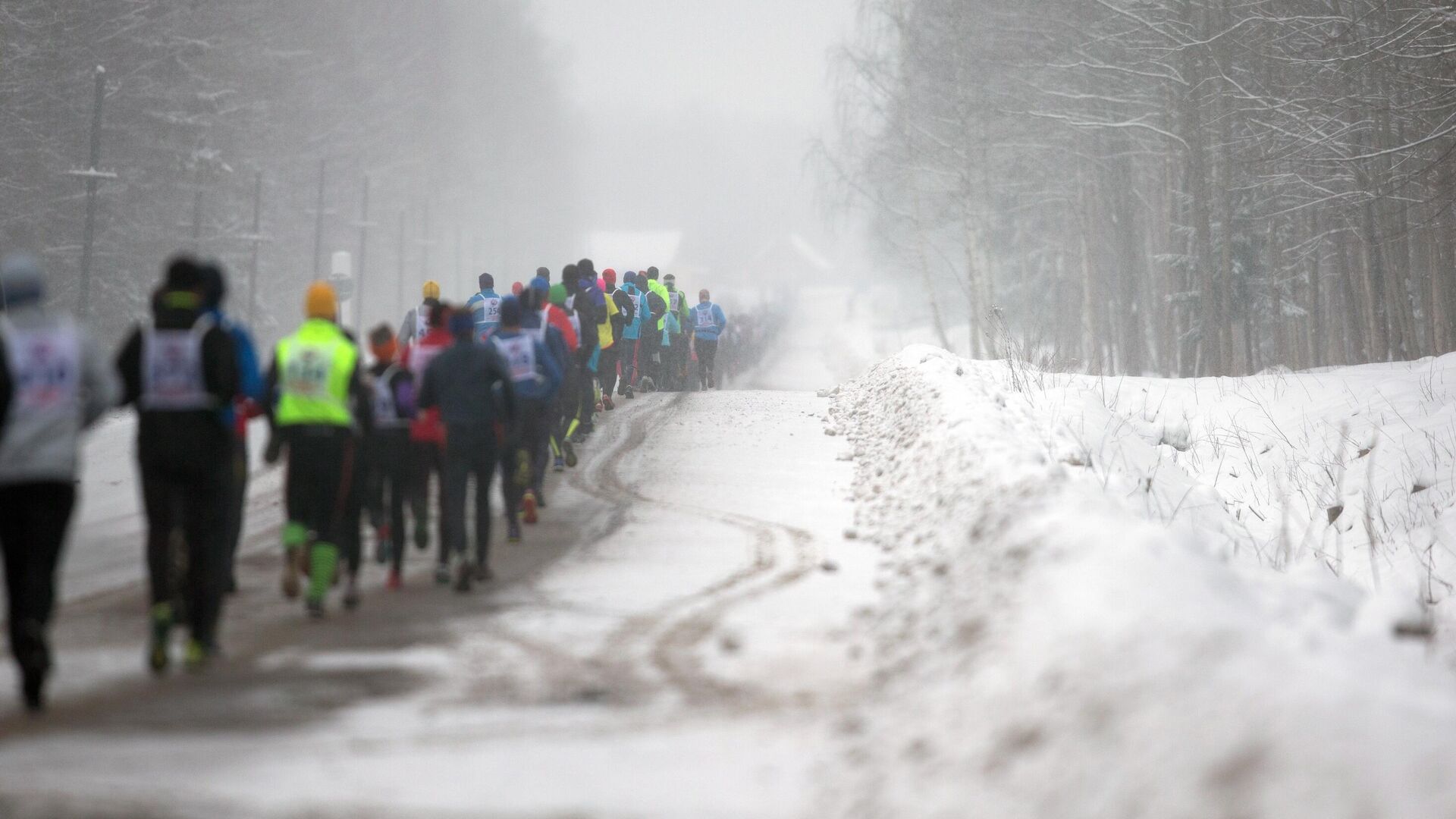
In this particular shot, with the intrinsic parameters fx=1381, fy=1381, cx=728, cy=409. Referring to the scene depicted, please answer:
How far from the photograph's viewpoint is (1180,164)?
92.6 ft

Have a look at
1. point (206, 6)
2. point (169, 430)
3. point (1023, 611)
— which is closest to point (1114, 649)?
point (1023, 611)

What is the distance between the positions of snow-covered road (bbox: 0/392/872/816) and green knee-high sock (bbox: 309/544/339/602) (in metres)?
0.18

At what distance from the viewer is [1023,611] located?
225 inches

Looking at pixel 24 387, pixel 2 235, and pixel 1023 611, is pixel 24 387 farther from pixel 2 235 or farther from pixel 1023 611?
pixel 2 235

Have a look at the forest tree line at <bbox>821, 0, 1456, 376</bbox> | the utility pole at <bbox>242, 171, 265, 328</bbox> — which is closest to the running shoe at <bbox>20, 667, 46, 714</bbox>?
the forest tree line at <bbox>821, 0, 1456, 376</bbox>

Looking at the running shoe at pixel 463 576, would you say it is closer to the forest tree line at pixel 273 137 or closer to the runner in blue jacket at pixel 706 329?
the runner in blue jacket at pixel 706 329

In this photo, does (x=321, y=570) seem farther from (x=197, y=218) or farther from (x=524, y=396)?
(x=197, y=218)

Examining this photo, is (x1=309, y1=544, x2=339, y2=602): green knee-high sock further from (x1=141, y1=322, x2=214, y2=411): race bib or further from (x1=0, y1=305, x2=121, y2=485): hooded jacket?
(x1=0, y1=305, x2=121, y2=485): hooded jacket

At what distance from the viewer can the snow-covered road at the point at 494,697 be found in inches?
184

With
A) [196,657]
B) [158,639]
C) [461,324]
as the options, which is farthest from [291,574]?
[461,324]

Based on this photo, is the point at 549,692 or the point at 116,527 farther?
the point at 116,527

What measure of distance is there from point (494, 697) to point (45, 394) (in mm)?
2364

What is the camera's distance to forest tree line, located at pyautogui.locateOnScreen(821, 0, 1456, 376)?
2131cm

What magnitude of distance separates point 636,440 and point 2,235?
19.4 metres
